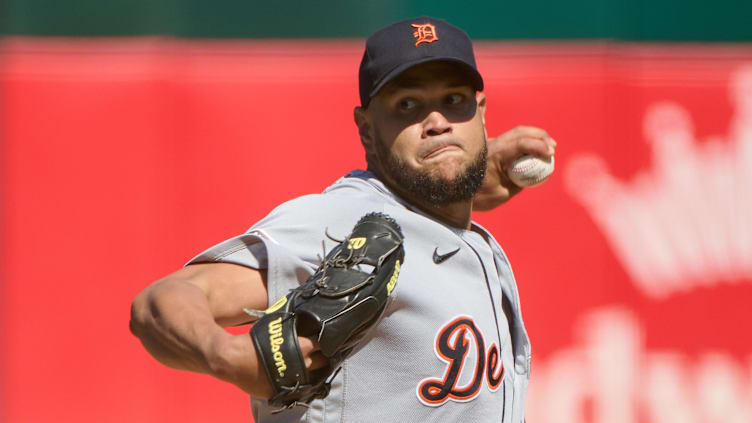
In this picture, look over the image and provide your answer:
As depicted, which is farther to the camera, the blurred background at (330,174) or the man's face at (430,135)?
the blurred background at (330,174)

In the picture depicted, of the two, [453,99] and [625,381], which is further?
[625,381]

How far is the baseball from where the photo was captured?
2.26 metres

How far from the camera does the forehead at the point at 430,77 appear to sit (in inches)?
72.1

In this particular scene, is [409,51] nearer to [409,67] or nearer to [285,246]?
[409,67]

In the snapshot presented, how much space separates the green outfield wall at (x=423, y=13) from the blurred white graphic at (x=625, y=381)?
1.19 m

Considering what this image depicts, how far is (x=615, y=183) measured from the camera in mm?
3723

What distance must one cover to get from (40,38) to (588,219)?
92.0 inches

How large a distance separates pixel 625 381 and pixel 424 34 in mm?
2309

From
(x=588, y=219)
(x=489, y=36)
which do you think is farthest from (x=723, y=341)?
(x=489, y=36)

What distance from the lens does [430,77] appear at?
1.84m

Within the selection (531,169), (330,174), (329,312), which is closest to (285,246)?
(329,312)

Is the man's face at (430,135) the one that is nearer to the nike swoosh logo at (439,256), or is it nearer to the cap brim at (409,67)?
the cap brim at (409,67)

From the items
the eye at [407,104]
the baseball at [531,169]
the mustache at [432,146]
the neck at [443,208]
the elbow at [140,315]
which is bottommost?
the elbow at [140,315]

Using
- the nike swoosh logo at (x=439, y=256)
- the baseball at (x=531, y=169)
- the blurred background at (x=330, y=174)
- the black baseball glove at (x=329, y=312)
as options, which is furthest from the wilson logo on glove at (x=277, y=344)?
the blurred background at (x=330, y=174)
